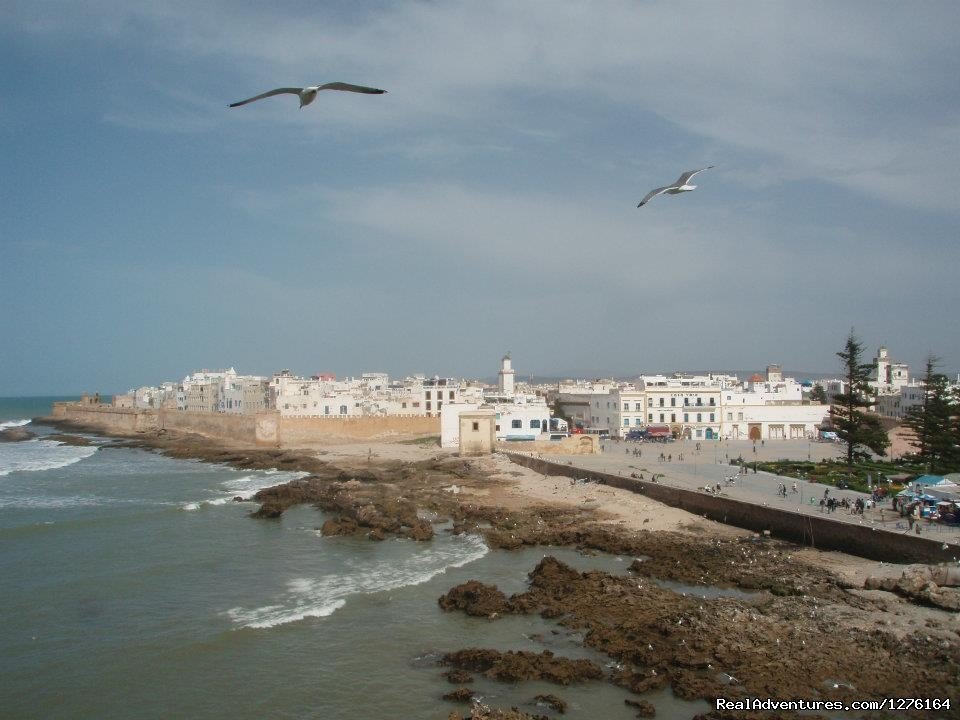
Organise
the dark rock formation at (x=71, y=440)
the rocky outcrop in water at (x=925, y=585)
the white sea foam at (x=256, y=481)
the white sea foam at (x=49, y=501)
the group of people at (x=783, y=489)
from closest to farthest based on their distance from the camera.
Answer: the rocky outcrop in water at (x=925, y=585), the group of people at (x=783, y=489), the white sea foam at (x=49, y=501), the white sea foam at (x=256, y=481), the dark rock formation at (x=71, y=440)

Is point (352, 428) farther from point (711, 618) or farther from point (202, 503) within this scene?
point (711, 618)

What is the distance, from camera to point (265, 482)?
3378cm

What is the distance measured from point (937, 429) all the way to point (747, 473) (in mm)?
8540

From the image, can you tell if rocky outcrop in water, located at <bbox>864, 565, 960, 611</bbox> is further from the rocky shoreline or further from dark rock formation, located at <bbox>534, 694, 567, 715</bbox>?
dark rock formation, located at <bbox>534, 694, 567, 715</bbox>

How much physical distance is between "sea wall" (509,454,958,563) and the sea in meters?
4.49

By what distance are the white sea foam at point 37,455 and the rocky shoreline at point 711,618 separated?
25272 mm

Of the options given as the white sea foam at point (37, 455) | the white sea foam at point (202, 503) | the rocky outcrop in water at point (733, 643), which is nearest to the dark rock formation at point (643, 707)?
the rocky outcrop in water at point (733, 643)

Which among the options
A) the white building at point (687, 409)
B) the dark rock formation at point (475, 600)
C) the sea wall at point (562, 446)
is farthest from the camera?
the white building at point (687, 409)

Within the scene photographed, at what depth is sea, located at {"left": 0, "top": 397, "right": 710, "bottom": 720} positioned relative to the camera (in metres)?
11.0

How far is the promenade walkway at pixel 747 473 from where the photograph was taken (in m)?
19.0

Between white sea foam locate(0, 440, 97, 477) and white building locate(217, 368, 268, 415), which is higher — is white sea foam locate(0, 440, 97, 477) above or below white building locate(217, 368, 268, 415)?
below

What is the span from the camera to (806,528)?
62.3 ft

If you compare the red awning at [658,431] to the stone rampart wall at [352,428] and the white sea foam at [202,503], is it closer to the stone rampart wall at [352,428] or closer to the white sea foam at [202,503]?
the stone rampart wall at [352,428]

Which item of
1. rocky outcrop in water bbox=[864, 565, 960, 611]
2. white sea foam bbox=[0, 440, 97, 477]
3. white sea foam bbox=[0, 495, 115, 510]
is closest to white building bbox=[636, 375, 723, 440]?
white sea foam bbox=[0, 495, 115, 510]
